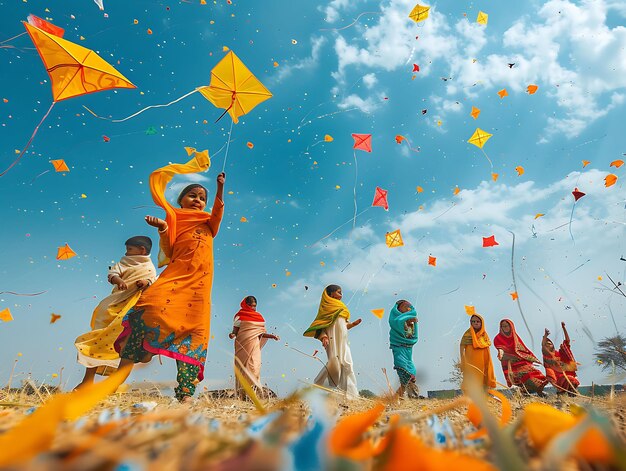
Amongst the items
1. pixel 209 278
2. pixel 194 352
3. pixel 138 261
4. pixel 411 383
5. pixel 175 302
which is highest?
pixel 138 261

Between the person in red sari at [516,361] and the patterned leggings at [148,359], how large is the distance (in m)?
6.22

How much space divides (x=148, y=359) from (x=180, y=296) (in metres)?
0.64

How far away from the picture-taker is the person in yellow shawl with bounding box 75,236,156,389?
469 centimetres

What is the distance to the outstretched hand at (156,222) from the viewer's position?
3.96 m

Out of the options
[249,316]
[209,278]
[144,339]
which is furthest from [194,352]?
[249,316]

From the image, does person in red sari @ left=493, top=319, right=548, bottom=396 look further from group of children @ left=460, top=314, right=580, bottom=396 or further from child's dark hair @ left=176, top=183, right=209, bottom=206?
child's dark hair @ left=176, top=183, right=209, bottom=206

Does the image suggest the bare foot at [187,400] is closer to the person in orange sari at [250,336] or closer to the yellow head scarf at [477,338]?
the person in orange sari at [250,336]

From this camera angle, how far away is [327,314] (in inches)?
302

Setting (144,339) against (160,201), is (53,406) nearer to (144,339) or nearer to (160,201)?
(144,339)

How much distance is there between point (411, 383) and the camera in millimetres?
7652

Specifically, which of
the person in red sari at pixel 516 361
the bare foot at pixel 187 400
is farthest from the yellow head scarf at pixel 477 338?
the bare foot at pixel 187 400

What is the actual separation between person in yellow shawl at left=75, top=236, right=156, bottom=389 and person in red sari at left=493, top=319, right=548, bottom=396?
6644 millimetres

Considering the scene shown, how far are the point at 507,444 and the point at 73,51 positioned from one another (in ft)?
18.3

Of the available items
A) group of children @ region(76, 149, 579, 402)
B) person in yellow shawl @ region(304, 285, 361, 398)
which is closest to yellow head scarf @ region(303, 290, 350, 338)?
person in yellow shawl @ region(304, 285, 361, 398)
